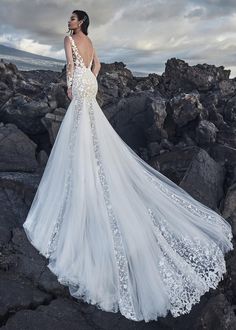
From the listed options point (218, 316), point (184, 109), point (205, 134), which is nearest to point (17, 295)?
point (218, 316)

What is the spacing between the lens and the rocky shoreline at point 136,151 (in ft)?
16.6

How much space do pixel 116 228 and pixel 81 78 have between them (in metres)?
2.31

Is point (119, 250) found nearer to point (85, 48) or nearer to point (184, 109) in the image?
point (85, 48)

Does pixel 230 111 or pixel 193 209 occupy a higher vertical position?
pixel 230 111

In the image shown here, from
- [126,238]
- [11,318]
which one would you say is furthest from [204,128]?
[11,318]

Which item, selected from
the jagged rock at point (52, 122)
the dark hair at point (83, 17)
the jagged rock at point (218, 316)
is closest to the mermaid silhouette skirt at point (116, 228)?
the jagged rock at point (218, 316)

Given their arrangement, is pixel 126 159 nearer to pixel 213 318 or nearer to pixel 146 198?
pixel 146 198

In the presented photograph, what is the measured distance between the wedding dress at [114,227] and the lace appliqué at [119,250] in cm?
1

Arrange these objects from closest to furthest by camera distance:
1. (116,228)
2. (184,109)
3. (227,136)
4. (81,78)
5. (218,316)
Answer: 1. (218,316)
2. (116,228)
3. (81,78)
4. (227,136)
5. (184,109)

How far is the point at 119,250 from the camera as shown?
5316 millimetres

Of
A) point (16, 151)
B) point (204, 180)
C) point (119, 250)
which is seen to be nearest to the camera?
point (119, 250)

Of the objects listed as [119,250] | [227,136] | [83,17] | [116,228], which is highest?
[83,17]

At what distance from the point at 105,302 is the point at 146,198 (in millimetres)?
1874

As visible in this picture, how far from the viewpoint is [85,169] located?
6.04 m
